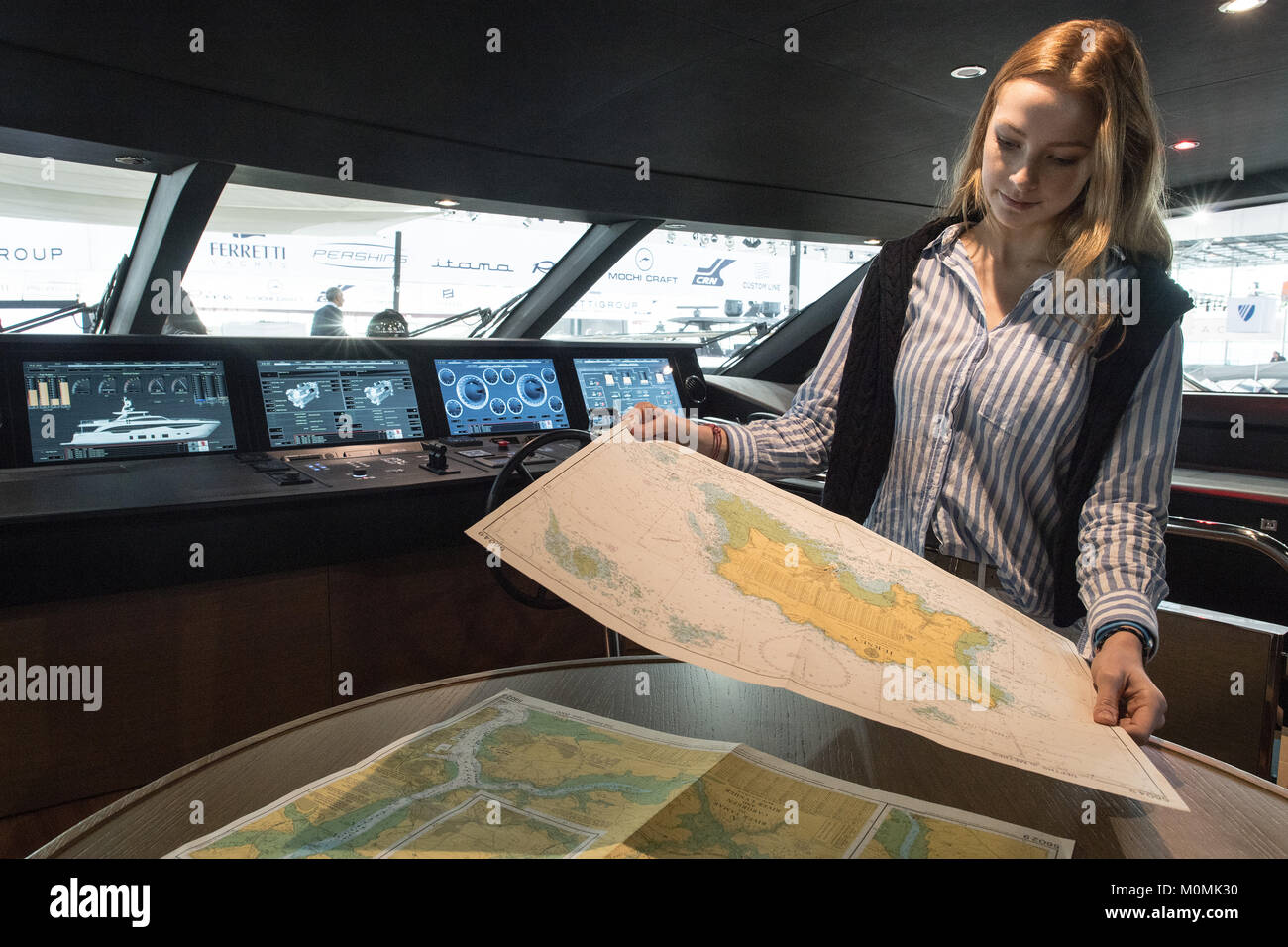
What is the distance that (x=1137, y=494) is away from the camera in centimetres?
103

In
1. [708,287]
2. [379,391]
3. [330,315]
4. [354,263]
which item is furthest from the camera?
[708,287]

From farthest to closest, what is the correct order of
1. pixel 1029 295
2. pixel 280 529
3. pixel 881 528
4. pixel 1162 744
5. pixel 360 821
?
pixel 280 529, pixel 881 528, pixel 1029 295, pixel 1162 744, pixel 360 821

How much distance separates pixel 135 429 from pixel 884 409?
7.15 ft

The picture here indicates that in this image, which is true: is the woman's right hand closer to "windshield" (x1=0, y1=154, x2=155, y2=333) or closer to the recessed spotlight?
the recessed spotlight

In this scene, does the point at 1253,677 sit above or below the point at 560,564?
below

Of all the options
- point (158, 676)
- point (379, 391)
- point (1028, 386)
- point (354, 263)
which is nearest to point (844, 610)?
point (1028, 386)

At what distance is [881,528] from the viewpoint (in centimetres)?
131

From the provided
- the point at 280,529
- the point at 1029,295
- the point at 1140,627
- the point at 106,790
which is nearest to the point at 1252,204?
the point at 1029,295

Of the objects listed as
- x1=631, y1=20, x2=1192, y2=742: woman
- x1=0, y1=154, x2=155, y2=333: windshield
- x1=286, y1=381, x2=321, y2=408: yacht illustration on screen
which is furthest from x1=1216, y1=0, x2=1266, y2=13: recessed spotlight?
x1=0, y1=154, x2=155, y2=333: windshield

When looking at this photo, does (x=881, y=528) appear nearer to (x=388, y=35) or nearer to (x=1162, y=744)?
(x=1162, y=744)

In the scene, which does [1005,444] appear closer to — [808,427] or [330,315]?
[808,427]

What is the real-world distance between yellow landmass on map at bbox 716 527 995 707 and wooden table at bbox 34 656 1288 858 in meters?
0.19

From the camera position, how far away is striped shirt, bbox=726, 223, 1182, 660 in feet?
3.42

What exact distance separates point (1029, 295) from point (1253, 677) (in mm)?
1404
